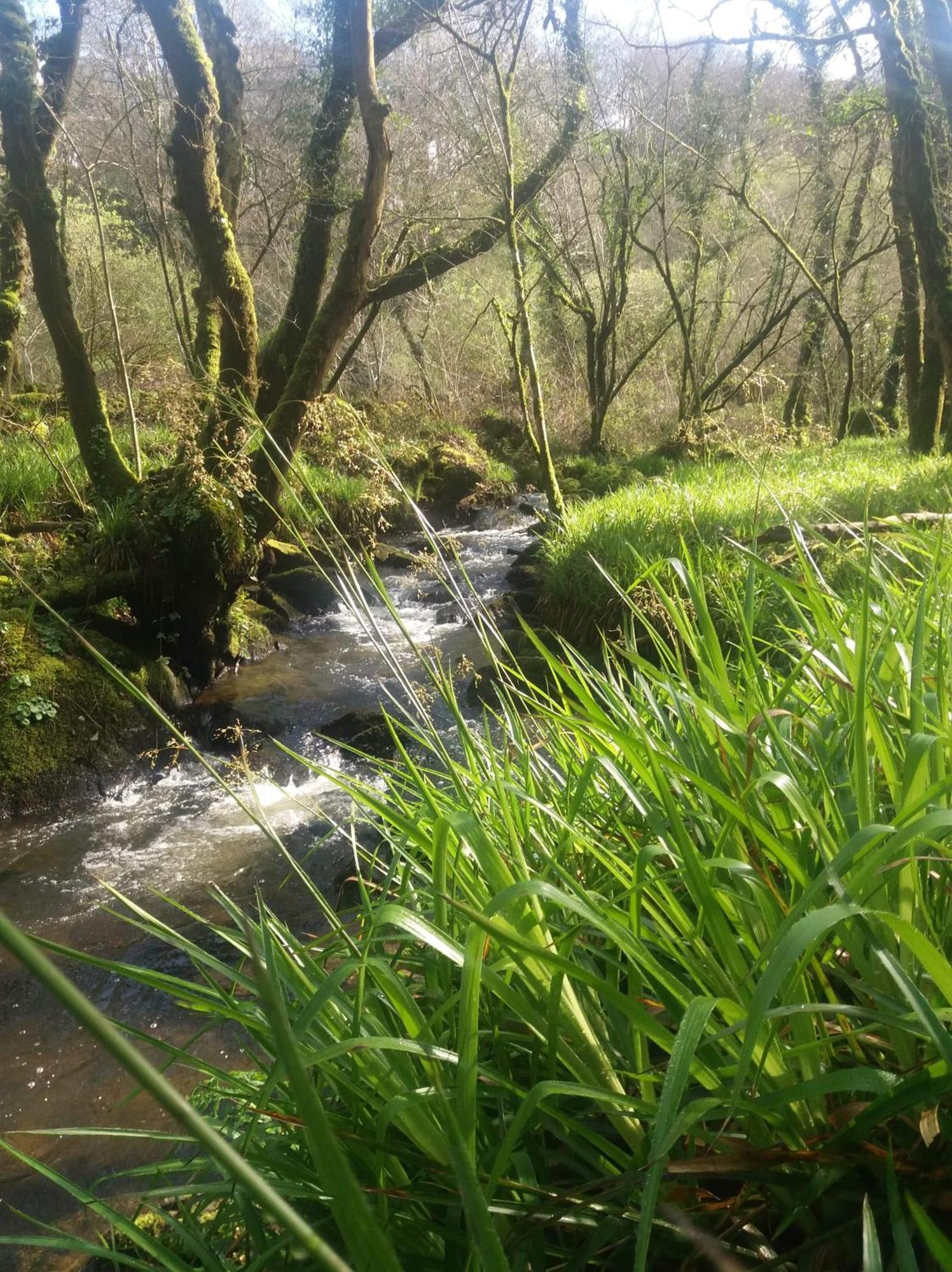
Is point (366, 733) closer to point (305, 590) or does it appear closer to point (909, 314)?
point (305, 590)

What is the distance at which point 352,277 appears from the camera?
682 cm

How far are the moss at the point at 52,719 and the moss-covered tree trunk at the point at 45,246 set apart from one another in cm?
226

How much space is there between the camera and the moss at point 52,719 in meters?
4.96

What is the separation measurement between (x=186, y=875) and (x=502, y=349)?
63.1 feet

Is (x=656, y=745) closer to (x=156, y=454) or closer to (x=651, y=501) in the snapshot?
(x=651, y=501)

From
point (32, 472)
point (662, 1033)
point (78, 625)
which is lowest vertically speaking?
point (78, 625)

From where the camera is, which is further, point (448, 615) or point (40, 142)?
point (448, 615)

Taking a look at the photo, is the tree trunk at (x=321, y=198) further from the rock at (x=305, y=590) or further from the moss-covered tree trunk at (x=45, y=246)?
the rock at (x=305, y=590)

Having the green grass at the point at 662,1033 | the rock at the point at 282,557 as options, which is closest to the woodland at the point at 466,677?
the green grass at the point at 662,1033

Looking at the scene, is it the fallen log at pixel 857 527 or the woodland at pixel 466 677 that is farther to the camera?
the fallen log at pixel 857 527

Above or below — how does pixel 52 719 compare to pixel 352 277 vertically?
below

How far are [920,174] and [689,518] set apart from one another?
4683 mm

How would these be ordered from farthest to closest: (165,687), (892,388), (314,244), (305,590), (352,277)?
(892,388) < (305,590) < (314,244) < (352,277) < (165,687)

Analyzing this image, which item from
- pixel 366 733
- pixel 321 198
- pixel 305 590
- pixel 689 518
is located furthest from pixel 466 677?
pixel 321 198
